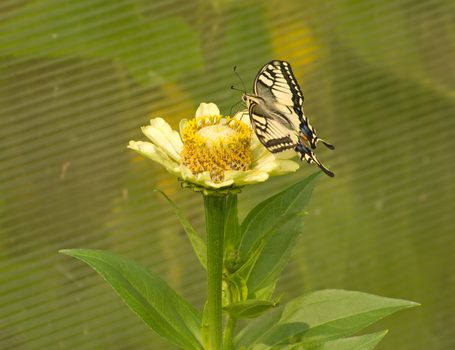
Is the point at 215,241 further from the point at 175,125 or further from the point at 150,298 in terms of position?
the point at 175,125

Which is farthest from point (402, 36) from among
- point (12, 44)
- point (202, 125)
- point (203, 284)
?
point (202, 125)

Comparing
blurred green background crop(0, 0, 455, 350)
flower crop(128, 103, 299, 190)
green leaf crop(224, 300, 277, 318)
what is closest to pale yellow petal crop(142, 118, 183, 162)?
flower crop(128, 103, 299, 190)

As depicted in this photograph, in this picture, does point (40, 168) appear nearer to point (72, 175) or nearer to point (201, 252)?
point (72, 175)

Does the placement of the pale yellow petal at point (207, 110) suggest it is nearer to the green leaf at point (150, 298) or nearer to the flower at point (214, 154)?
the flower at point (214, 154)

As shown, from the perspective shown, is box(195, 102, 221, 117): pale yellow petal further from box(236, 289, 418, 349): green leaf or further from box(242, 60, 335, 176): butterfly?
box(236, 289, 418, 349): green leaf

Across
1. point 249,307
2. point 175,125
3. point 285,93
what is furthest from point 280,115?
point 175,125
